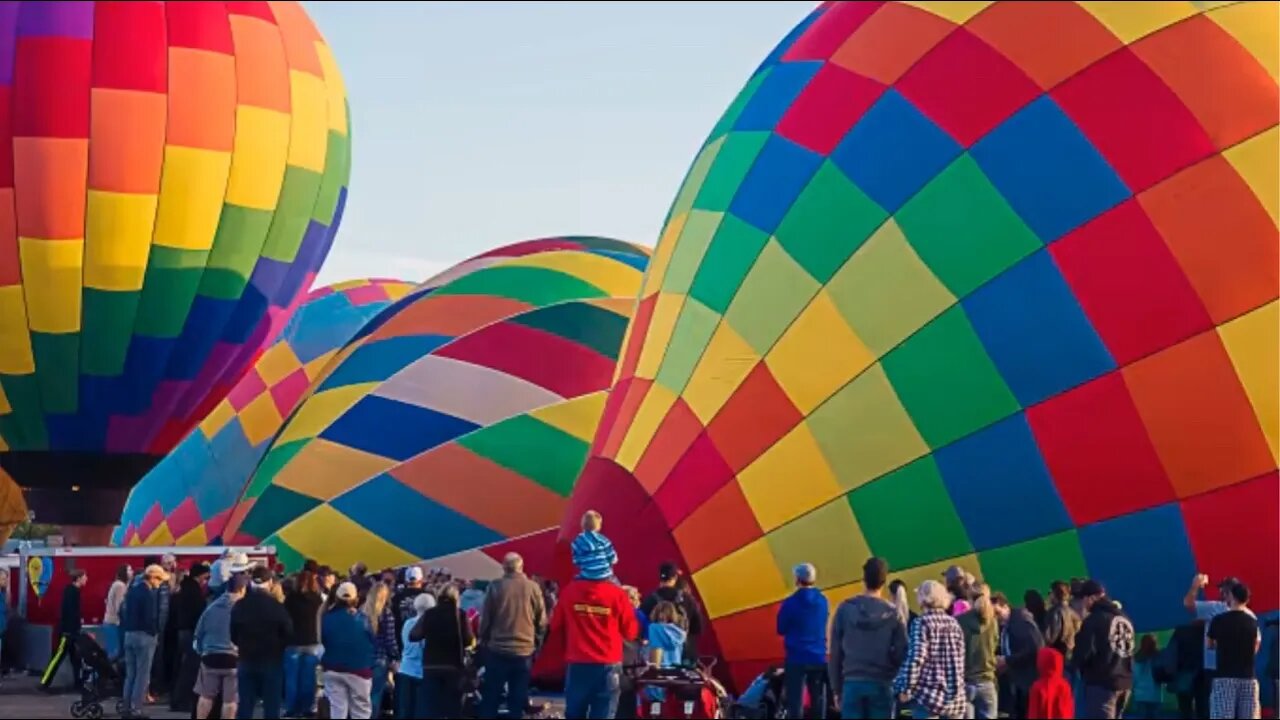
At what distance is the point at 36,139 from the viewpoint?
838 inches

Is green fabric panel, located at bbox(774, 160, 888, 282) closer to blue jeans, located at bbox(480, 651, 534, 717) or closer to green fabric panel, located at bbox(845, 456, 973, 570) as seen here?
green fabric panel, located at bbox(845, 456, 973, 570)

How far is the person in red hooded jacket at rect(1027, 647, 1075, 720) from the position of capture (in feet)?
33.9

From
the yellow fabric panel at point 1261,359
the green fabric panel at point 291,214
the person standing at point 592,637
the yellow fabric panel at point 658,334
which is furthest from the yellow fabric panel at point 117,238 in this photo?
the yellow fabric panel at point 1261,359

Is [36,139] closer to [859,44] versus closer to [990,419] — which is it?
[859,44]

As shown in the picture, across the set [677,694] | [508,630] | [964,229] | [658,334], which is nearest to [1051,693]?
[677,694]

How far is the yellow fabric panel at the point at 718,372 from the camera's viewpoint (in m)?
13.3

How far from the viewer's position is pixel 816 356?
1304cm

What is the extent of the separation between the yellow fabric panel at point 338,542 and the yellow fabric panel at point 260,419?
648cm

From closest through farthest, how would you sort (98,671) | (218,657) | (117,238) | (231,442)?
(218,657) < (98,671) < (117,238) < (231,442)

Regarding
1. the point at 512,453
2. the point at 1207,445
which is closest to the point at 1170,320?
the point at 1207,445

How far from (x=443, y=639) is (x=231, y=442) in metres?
→ 15.9

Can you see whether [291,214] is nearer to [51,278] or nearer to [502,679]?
[51,278]

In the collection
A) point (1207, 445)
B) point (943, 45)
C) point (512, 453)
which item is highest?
point (943, 45)

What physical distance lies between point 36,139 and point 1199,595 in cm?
1326
